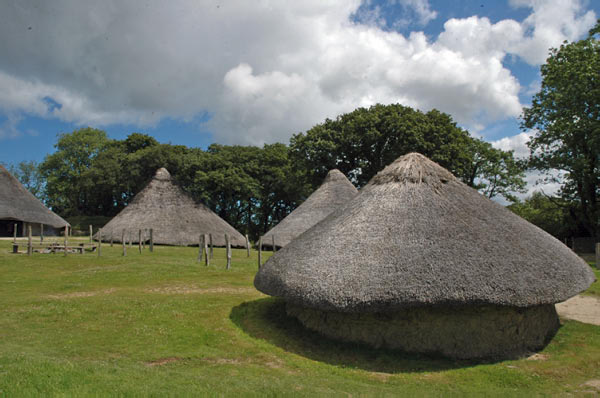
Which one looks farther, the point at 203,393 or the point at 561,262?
the point at 561,262

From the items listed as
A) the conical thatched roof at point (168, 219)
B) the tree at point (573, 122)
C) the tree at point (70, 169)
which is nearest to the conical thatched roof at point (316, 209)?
the conical thatched roof at point (168, 219)

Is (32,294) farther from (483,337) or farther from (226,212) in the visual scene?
(226,212)

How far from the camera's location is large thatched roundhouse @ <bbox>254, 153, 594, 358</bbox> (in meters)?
7.40

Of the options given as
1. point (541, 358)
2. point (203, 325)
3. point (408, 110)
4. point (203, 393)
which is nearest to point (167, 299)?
point (203, 325)

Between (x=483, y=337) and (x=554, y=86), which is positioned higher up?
(x=554, y=86)

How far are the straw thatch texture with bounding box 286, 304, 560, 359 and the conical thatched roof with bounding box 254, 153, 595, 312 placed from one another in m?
0.65

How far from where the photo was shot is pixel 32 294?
12406 millimetres

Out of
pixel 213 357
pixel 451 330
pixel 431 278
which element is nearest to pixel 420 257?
pixel 431 278

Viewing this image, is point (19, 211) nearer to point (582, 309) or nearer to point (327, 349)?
point (327, 349)

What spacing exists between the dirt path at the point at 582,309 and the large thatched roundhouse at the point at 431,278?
237 cm

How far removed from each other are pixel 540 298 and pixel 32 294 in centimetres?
1368

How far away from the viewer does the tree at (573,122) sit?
26422 mm

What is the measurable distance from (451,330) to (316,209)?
2242 centimetres

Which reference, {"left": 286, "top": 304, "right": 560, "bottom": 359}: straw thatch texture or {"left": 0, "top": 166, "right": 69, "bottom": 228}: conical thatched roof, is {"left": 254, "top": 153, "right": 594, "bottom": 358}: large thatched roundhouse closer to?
{"left": 286, "top": 304, "right": 560, "bottom": 359}: straw thatch texture
